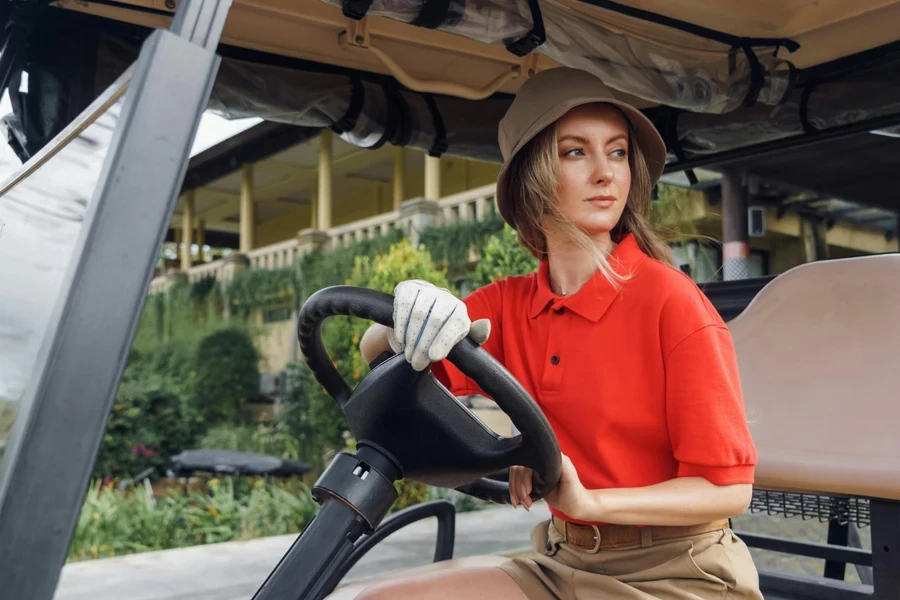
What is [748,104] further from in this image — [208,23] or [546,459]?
[208,23]

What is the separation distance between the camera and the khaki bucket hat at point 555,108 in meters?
1.40

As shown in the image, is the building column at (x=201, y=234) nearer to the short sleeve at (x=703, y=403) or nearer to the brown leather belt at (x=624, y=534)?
the brown leather belt at (x=624, y=534)

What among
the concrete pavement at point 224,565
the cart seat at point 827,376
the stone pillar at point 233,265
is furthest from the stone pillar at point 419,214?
the cart seat at point 827,376

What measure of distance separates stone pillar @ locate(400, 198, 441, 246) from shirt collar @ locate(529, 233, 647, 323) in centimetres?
820

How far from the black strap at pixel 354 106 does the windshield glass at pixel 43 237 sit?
1146 millimetres

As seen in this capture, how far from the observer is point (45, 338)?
2.40 feet

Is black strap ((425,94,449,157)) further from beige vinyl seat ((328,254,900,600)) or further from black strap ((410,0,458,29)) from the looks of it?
beige vinyl seat ((328,254,900,600))

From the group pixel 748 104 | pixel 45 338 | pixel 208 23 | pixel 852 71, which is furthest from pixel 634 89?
pixel 45 338

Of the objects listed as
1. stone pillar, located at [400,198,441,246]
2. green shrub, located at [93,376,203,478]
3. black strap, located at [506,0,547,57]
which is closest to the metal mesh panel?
black strap, located at [506,0,547,57]

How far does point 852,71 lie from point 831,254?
29.6 ft

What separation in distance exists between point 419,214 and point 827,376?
7.97 meters

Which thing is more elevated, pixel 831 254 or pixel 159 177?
pixel 831 254

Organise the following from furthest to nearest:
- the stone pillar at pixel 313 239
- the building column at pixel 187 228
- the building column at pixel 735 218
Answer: the building column at pixel 187 228, the stone pillar at pixel 313 239, the building column at pixel 735 218

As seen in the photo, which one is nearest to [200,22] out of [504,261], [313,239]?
[504,261]
